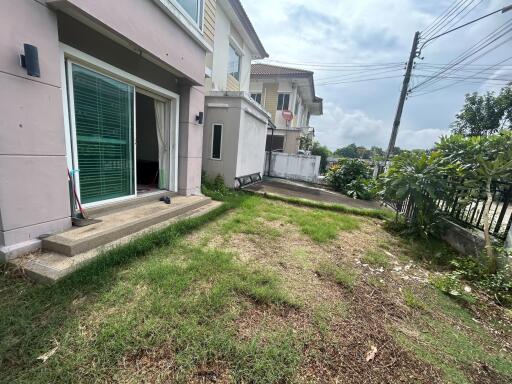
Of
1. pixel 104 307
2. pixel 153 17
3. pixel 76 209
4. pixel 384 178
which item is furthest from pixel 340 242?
pixel 153 17

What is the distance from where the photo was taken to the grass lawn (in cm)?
145

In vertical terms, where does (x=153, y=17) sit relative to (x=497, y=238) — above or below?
above

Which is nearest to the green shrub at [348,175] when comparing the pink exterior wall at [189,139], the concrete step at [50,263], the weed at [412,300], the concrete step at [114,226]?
the pink exterior wall at [189,139]

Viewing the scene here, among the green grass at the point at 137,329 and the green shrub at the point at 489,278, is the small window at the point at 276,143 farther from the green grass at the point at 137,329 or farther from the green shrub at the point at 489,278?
the green grass at the point at 137,329

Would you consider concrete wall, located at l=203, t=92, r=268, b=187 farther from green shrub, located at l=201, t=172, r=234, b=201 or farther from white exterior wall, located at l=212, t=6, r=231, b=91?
white exterior wall, located at l=212, t=6, r=231, b=91

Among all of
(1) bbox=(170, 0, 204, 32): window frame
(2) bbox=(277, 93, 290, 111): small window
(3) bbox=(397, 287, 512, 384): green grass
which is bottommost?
(3) bbox=(397, 287, 512, 384): green grass

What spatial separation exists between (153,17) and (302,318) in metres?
4.59

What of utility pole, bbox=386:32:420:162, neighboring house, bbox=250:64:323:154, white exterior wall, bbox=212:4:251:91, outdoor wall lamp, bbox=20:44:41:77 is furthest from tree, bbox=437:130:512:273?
neighboring house, bbox=250:64:323:154

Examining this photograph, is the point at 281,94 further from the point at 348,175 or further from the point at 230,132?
the point at 230,132

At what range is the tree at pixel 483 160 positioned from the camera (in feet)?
10.9

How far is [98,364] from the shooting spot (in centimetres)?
140

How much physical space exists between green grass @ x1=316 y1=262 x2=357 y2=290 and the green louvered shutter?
3491mm

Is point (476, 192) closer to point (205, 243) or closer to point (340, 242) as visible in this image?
point (340, 242)

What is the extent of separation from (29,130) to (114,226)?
1.38 m
